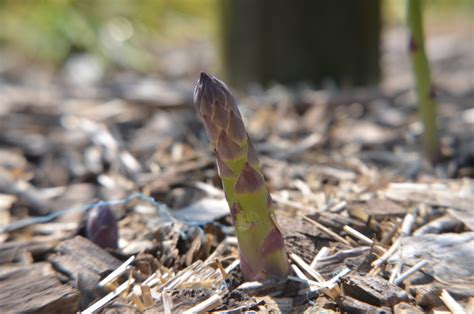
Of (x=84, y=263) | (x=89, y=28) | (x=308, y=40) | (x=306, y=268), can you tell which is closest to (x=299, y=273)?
(x=306, y=268)

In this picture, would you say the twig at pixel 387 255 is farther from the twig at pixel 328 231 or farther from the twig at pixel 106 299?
the twig at pixel 106 299

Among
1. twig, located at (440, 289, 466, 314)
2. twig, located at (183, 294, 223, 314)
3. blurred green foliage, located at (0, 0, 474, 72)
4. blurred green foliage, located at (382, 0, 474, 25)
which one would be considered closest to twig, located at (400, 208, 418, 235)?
twig, located at (440, 289, 466, 314)

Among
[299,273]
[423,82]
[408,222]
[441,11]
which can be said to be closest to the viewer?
[299,273]

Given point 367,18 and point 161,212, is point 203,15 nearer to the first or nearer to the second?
point 367,18

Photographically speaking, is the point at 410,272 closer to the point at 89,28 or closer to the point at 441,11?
the point at 89,28

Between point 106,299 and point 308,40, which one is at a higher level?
point 308,40

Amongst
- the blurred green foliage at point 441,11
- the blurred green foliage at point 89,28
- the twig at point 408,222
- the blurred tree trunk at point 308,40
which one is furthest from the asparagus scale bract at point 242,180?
the blurred green foliage at point 441,11
